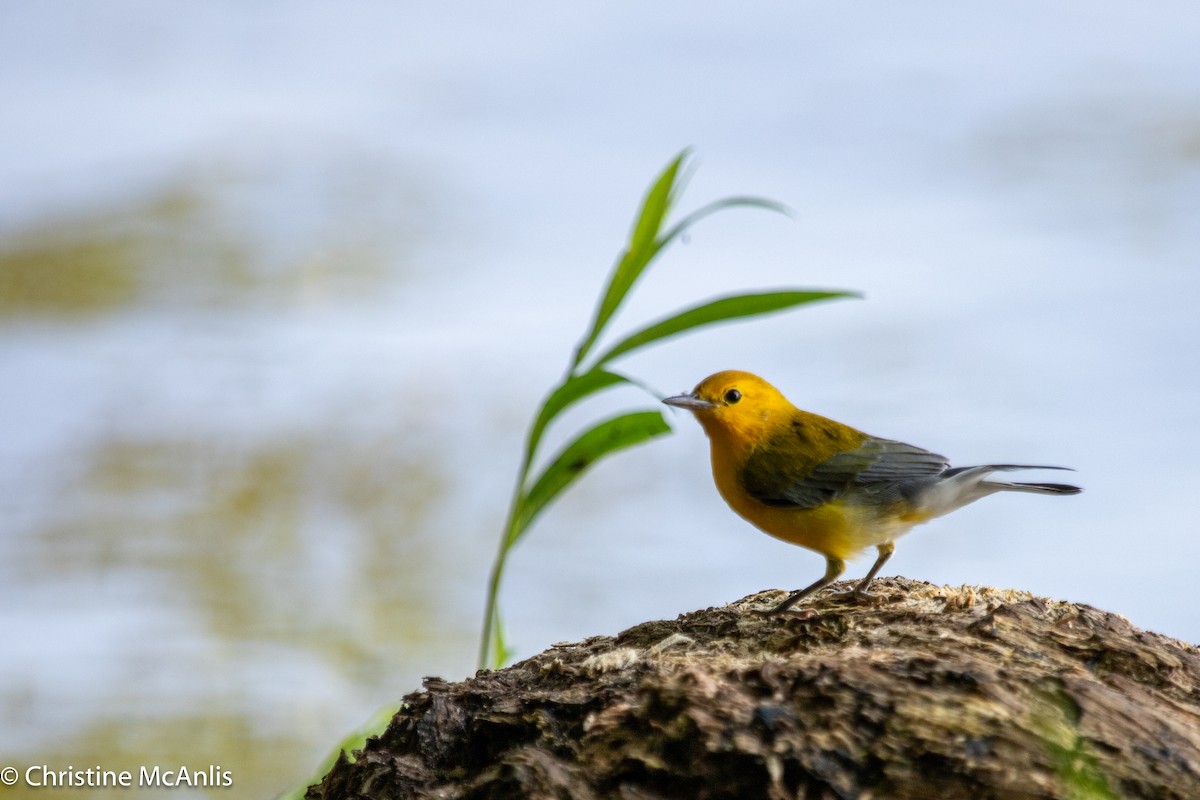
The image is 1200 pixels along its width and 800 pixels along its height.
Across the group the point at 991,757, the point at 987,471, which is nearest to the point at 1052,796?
the point at 991,757

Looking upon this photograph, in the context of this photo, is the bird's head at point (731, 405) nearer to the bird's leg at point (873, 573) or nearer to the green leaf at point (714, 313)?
the green leaf at point (714, 313)

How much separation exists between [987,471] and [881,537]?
33 centimetres

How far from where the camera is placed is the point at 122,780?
15.0 feet

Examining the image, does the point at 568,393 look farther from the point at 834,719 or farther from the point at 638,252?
the point at 834,719

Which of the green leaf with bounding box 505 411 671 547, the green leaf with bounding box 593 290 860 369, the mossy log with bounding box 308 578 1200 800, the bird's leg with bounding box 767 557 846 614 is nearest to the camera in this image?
the mossy log with bounding box 308 578 1200 800

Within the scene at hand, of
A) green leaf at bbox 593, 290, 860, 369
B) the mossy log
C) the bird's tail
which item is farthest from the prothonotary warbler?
the mossy log

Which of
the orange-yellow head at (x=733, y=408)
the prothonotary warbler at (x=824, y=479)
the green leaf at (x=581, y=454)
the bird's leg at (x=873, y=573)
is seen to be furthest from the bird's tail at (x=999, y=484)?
the green leaf at (x=581, y=454)

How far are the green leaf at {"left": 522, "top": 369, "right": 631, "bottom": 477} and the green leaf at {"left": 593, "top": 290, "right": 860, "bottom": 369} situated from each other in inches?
1.8

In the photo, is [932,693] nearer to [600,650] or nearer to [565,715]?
[565,715]

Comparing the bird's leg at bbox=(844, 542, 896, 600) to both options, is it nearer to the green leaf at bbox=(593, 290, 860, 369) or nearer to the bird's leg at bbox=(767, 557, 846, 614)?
the bird's leg at bbox=(767, 557, 846, 614)

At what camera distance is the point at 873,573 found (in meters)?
2.87

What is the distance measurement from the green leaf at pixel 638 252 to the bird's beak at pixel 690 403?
355 mm

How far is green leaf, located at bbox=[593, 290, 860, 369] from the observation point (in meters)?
3.06

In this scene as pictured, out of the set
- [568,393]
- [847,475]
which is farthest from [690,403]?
[847,475]
